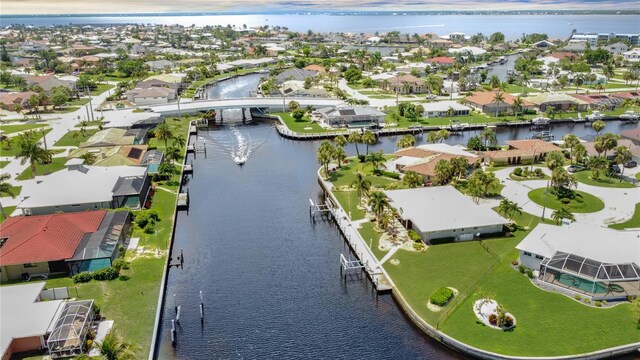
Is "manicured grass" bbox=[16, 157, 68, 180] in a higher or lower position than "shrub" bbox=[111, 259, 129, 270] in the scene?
higher

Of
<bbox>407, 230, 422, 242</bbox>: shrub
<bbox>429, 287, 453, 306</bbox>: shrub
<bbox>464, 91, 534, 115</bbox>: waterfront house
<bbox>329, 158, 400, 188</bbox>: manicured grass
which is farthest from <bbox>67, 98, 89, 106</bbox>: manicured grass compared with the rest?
<bbox>429, 287, 453, 306</bbox>: shrub

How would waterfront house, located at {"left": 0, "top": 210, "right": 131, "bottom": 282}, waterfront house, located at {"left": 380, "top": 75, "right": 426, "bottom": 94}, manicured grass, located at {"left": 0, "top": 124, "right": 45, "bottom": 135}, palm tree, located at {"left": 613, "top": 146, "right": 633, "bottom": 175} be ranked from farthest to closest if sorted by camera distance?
waterfront house, located at {"left": 380, "top": 75, "right": 426, "bottom": 94}
manicured grass, located at {"left": 0, "top": 124, "right": 45, "bottom": 135}
palm tree, located at {"left": 613, "top": 146, "right": 633, "bottom": 175}
waterfront house, located at {"left": 0, "top": 210, "right": 131, "bottom": 282}

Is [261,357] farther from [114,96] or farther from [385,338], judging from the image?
[114,96]

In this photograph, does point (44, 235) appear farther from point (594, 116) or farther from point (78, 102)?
point (594, 116)

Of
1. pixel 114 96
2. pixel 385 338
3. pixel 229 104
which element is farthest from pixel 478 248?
pixel 114 96

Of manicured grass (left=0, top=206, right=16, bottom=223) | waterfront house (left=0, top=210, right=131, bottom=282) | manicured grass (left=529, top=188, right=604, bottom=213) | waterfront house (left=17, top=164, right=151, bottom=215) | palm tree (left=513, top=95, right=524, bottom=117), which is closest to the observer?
waterfront house (left=0, top=210, right=131, bottom=282)

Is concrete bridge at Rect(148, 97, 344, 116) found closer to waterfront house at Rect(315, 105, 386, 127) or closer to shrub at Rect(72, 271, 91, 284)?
waterfront house at Rect(315, 105, 386, 127)

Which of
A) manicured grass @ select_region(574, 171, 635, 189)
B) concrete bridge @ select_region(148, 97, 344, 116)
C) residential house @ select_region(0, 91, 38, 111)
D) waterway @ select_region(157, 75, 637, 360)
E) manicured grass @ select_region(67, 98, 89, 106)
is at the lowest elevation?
waterway @ select_region(157, 75, 637, 360)
